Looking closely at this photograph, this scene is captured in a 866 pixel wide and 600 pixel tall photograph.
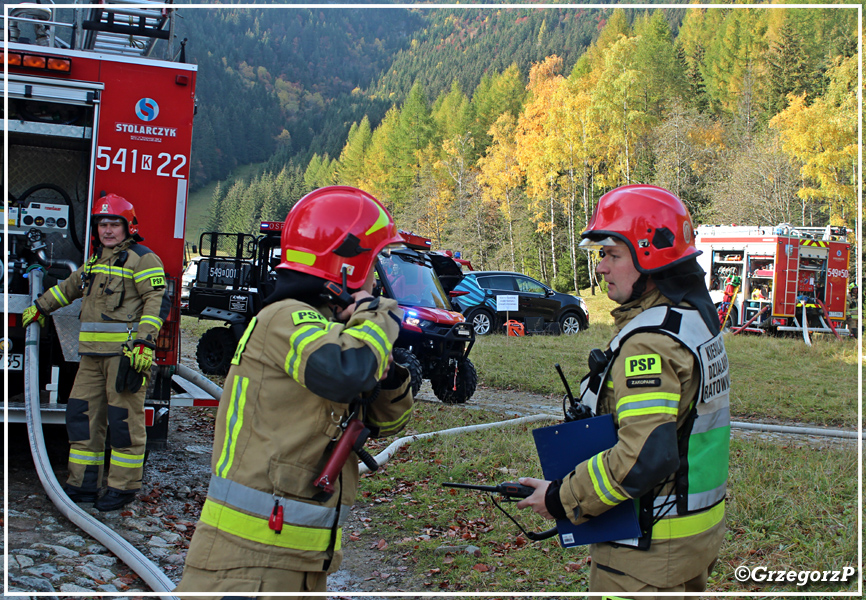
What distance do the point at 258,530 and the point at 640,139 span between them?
39907 millimetres

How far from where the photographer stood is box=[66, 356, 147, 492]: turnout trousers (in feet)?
16.6

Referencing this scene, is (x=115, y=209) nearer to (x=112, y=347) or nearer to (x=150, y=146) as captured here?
(x=150, y=146)

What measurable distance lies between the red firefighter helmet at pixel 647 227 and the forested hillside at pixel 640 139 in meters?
27.8

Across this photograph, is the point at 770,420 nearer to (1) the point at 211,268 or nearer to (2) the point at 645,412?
(2) the point at 645,412

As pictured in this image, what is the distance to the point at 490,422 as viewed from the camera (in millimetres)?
8203

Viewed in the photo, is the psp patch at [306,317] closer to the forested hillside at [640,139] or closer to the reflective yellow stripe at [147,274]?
the reflective yellow stripe at [147,274]

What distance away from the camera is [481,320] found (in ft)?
58.2

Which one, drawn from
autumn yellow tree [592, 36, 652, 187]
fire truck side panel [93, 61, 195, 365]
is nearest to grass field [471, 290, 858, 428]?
fire truck side panel [93, 61, 195, 365]

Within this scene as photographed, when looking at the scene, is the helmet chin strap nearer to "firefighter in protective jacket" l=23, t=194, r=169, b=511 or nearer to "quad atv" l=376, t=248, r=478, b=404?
"firefighter in protective jacket" l=23, t=194, r=169, b=511

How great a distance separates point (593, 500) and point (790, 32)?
51.3 metres

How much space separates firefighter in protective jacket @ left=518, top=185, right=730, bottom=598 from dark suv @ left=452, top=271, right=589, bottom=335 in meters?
15.1

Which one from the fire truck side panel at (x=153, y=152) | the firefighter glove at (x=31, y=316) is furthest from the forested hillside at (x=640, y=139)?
the firefighter glove at (x=31, y=316)

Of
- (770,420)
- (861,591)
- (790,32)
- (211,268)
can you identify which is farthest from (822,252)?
(790,32)

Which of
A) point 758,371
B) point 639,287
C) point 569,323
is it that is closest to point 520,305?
point 569,323
